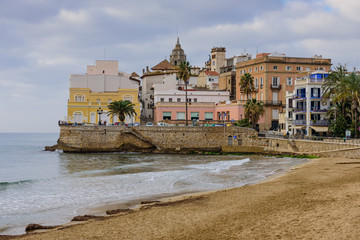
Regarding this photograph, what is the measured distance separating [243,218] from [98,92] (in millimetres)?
68775

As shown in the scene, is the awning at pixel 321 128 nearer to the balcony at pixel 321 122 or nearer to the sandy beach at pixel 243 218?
the balcony at pixel 321 122

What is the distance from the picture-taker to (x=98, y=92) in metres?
82.1

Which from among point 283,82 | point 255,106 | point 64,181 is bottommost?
point 64,181

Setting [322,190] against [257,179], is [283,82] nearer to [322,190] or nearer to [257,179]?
[257,179]

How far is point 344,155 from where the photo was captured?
41.7 m

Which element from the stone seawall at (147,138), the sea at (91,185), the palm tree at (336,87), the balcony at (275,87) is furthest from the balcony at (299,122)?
the sea at (91,185)

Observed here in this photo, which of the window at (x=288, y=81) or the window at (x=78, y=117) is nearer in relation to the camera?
the window at (x=288, y=81)

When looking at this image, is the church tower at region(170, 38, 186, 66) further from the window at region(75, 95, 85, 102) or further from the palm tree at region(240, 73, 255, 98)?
the palm tree at region(240, 73, 255, 98)

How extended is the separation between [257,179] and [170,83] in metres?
55.8

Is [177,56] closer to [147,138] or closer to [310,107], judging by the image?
[147,138]

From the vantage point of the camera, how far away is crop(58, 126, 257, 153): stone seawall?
62312 mm

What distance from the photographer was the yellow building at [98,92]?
7581 centimetres

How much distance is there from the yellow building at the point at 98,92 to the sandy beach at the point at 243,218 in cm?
5178

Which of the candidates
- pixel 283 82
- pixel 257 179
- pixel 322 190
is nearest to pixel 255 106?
pixel 283 82
